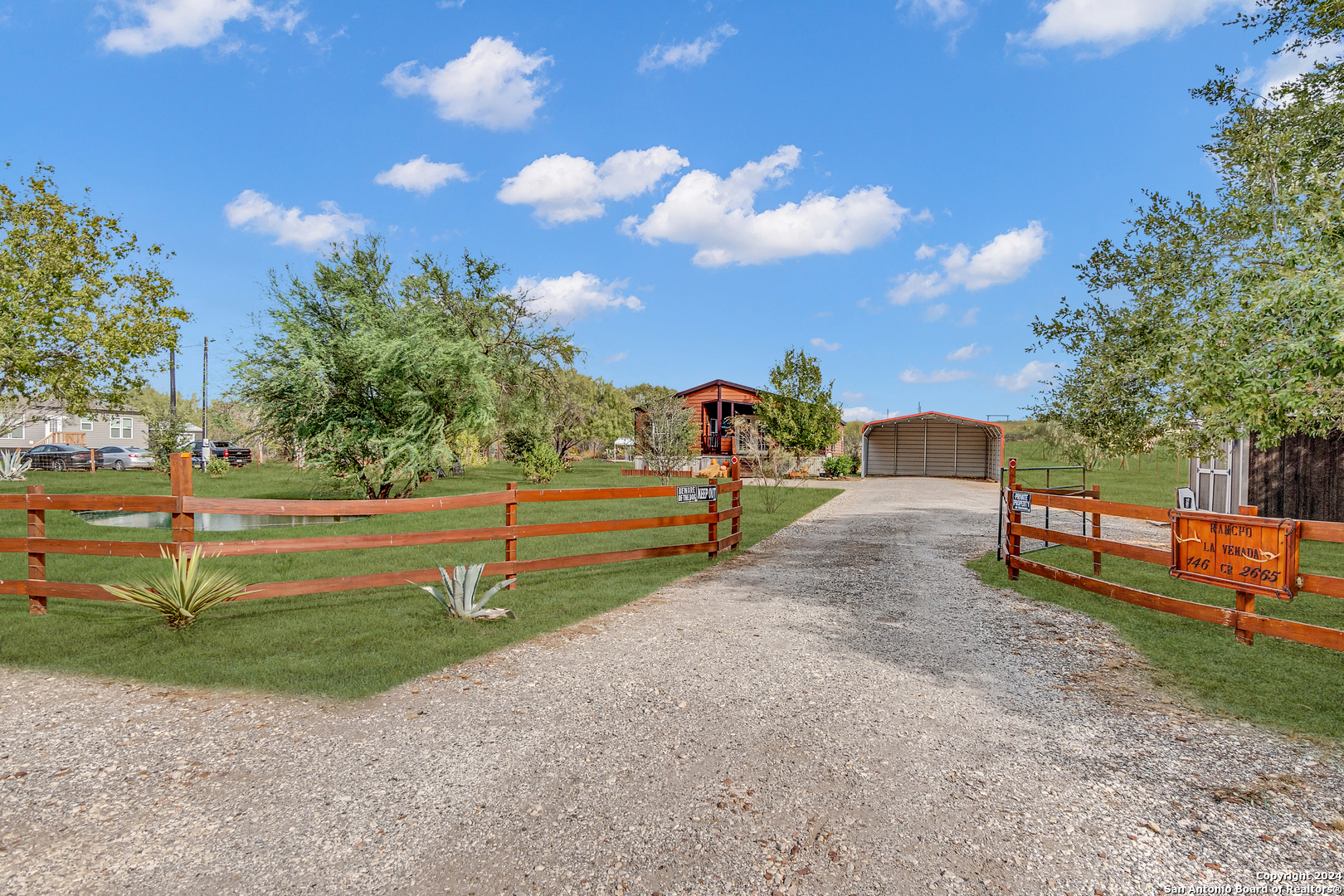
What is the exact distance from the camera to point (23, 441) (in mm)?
48719

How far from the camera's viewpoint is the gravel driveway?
2.73 meters

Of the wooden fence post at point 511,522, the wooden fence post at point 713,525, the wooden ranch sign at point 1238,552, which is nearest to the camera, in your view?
the wooden ranch sign at point 1238,552

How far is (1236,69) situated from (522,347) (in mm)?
24859

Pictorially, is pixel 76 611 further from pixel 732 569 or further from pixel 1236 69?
pixel 1236 69

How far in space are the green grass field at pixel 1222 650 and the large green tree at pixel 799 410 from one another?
63.7 ft

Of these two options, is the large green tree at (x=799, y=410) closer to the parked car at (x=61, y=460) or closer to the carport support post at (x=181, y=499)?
the carport support post at (x=181, y=499)

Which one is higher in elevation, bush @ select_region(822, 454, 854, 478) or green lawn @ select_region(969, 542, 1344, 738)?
bush @ select_region(822, 454, 854, 478)

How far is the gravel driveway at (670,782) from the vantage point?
2732 mm

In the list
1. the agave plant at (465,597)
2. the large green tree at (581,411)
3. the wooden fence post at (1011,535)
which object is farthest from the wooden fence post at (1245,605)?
the large green tree at (581,411)

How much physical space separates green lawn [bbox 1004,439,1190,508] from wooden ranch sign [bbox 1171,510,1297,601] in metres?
7.00

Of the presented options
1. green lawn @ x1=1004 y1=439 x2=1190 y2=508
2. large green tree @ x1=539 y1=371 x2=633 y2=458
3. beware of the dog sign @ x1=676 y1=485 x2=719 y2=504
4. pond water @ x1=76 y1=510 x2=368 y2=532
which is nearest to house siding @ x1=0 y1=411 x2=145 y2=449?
large green tree @ x1=539 y1=371 x2=633 y2=458

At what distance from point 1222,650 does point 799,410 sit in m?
24.7

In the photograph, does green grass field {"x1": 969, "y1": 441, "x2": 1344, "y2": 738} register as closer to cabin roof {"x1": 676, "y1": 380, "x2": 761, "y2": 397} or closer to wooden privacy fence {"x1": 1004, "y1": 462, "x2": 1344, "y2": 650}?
wooden privacy fence {"x1": 1004, "y1": 462, "x2": 1344, "y2": 650}

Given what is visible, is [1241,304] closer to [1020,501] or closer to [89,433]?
[1020,501]
